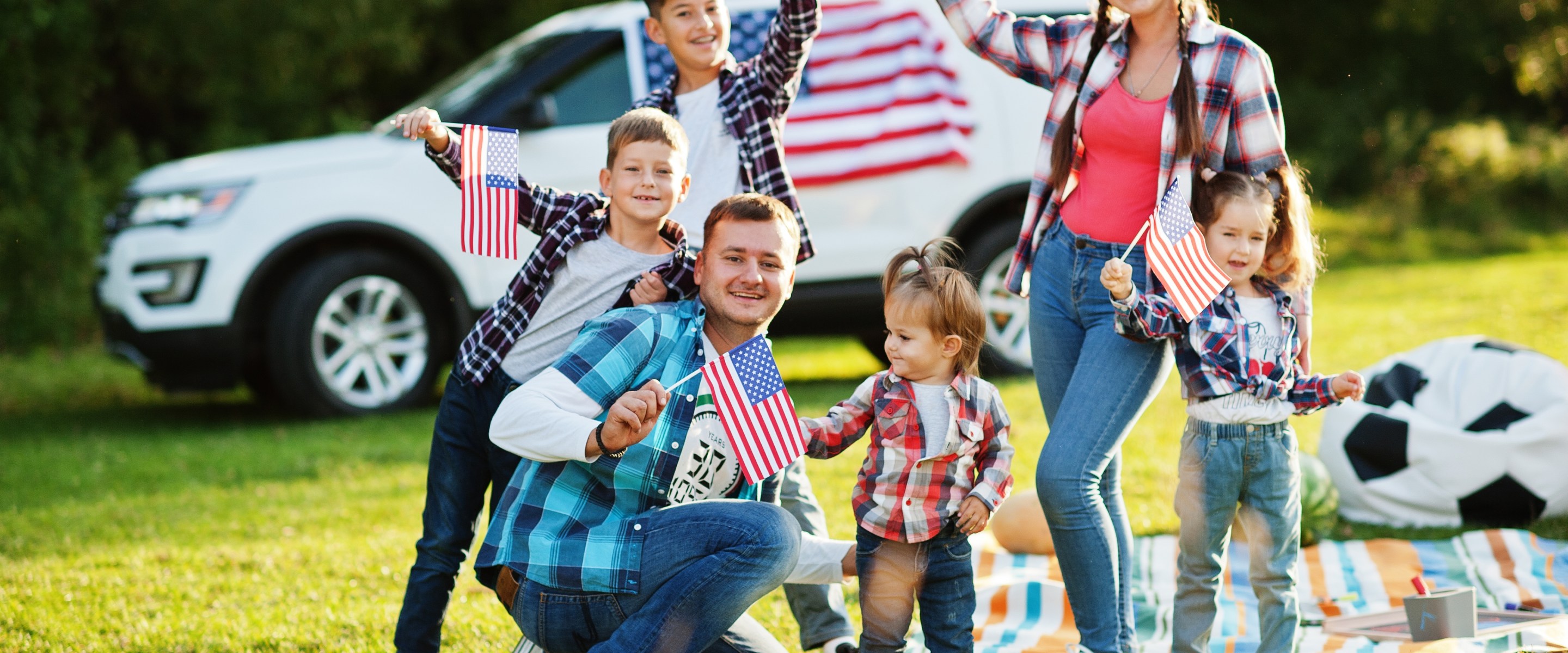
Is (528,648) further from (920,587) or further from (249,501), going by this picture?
(249,501)

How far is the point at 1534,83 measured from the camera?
618 inches

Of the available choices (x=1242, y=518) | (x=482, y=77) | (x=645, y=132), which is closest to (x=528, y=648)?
(x=645, y=132)

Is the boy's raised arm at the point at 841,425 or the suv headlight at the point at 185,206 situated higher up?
the suv headlight at the point at 185,206


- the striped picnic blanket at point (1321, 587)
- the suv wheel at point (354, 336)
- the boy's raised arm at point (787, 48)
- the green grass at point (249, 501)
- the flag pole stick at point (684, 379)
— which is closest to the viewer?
the flag pole stick at point (684, 379)

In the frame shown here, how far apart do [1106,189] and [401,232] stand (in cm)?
447

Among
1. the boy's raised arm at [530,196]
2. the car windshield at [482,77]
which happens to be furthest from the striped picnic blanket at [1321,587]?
the car windshield at [482,77]

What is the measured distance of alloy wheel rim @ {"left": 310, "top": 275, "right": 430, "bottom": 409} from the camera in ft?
22.5

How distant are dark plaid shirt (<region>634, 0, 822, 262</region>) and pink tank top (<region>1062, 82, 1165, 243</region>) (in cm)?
74

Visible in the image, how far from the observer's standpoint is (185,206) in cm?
668

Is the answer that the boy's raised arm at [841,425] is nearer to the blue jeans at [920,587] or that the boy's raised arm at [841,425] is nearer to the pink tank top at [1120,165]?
the blue jeans at [920,587]

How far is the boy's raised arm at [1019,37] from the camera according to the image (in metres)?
3.33

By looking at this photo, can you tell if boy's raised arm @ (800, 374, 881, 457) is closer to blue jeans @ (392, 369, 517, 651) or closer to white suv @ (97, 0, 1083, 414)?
blue jeans @ (392, 369, 517, 651)

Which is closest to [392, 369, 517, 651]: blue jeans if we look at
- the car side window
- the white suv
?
the white suv

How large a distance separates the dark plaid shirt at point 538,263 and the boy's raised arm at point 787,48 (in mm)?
515
